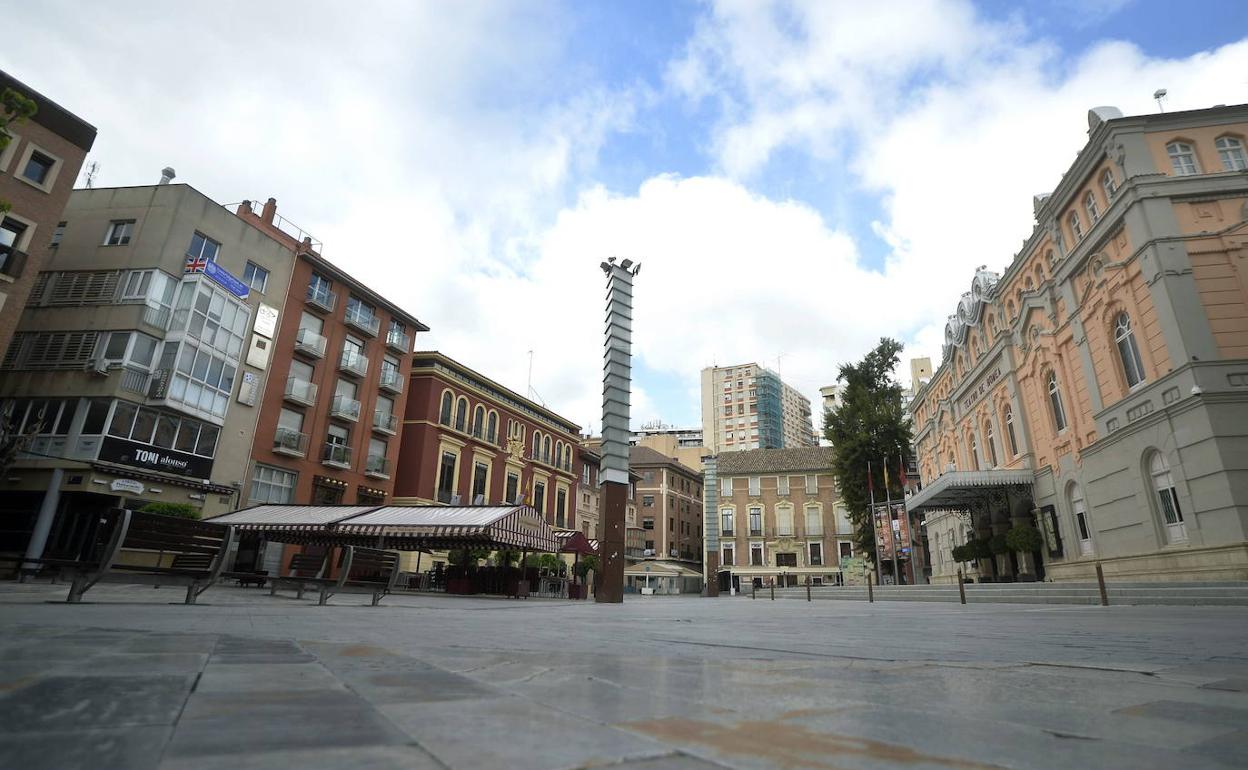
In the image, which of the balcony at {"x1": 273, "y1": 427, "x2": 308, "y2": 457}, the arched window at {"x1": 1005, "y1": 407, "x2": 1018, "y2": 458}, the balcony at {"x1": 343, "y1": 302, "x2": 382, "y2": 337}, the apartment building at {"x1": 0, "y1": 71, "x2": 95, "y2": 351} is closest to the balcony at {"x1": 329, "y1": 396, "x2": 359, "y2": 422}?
the balcony at {"x1": 273, "y1": 427, "x2": 308, "y2": 457}

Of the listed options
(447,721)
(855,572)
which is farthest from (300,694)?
(855,572)

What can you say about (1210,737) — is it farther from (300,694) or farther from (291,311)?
(291,311)

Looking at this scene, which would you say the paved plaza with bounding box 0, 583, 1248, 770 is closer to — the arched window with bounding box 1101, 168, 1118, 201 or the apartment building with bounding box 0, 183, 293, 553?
the arched window with bounding box 1101, 168, 1118, 201

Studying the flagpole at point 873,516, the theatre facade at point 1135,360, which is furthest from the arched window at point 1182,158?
the flagpole at point 873,516

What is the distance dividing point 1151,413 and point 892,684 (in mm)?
20105

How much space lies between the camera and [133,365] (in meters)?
21.9

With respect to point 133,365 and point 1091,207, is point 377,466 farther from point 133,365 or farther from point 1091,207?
point 1091,207

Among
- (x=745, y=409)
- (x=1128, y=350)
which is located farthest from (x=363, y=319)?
(x=745, y=409)

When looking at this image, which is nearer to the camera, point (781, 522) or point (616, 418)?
point (616, 418)

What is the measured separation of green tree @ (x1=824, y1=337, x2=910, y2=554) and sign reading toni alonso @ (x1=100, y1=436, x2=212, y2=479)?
29091mm

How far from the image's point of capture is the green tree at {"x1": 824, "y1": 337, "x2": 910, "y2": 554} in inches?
1307

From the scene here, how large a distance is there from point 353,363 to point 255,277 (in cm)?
590

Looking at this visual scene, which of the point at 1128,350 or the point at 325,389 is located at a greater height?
the point at 325,389

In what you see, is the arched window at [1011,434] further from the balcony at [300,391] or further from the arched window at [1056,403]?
the balcony at [300,391]
